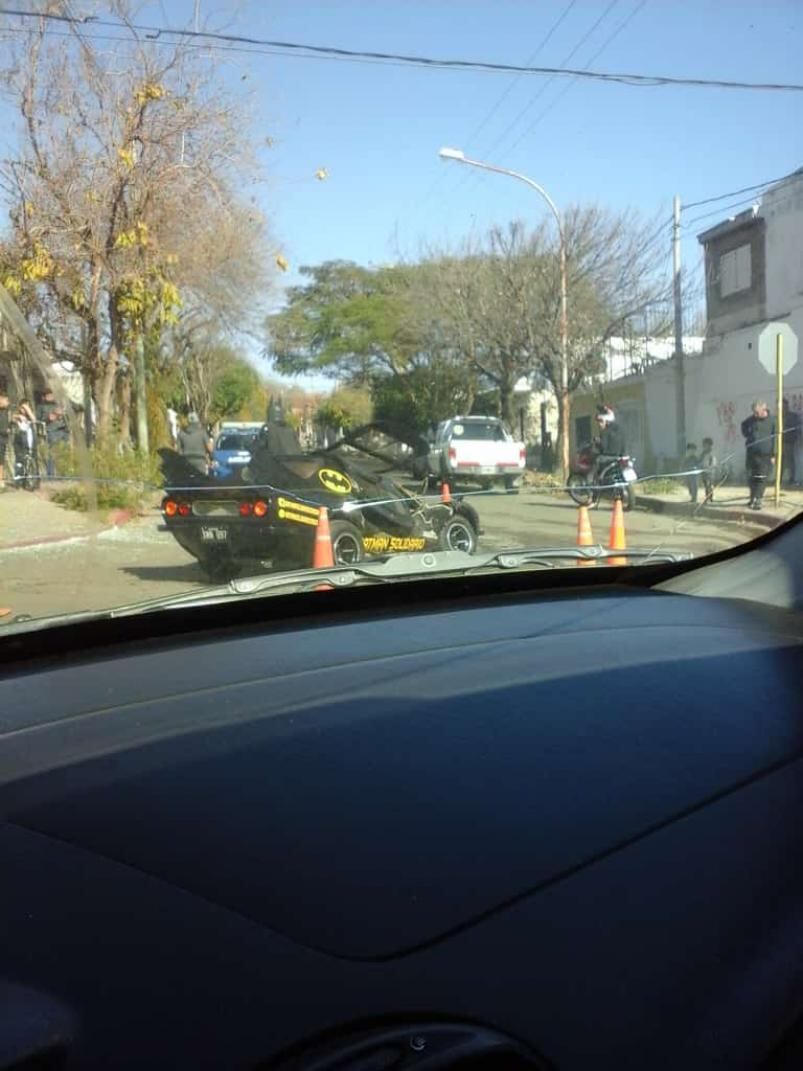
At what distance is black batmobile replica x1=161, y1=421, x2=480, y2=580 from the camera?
394 cm

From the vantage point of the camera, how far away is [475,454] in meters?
4.57

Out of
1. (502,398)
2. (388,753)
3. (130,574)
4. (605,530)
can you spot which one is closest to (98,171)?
(130,574)

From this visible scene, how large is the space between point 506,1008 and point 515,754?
588 mm

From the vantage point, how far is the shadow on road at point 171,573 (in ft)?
12.6

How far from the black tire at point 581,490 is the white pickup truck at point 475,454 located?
24 centimetres

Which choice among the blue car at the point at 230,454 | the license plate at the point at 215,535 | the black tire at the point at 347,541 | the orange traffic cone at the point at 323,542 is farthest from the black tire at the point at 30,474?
the black tire at the point at 347,541

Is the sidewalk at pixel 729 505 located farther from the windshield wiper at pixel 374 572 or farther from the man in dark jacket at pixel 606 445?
the windshield wiper at pixel 374 572

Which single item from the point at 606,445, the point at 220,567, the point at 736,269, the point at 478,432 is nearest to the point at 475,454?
the point at 478,432

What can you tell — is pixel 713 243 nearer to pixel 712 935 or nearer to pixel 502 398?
pixel 502 398

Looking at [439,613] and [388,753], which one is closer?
[388,753]

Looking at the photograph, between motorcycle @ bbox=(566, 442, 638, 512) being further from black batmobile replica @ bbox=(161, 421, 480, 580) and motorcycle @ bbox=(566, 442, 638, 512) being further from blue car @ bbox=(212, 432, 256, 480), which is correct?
blue car @ bbox=(212, 432, 256, 480)

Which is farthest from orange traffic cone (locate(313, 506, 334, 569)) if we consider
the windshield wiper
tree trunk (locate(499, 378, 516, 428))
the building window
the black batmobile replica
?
the building window

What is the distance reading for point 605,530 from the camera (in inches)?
178

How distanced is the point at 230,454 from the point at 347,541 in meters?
0.66
